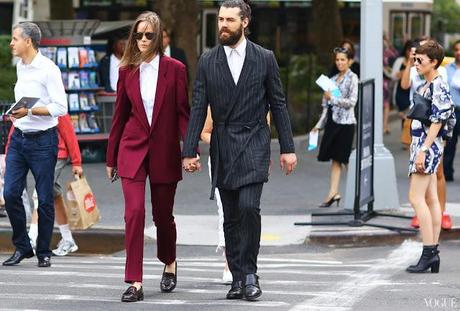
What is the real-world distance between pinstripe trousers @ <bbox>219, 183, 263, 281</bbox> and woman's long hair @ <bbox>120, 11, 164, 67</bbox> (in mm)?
1027

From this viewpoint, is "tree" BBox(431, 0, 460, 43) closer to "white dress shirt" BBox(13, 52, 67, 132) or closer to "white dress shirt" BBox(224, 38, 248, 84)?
"white dress shirt" BBox(13, 52, 67, 132)

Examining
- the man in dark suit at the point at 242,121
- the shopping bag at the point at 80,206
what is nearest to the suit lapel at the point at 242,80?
the man in dark suit at the point at 242,121

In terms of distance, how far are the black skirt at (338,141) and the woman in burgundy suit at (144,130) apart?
5457mm

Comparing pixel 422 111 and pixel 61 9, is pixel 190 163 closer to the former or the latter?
pixel 422 111

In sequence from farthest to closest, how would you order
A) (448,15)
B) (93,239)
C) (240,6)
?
(448,15) < (93,239) < (240,6)

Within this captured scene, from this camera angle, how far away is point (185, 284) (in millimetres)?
9484

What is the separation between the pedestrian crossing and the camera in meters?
8.49

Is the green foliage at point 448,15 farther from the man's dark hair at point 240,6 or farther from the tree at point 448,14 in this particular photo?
the man's dark hair at point 240,6

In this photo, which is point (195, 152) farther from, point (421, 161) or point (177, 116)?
point (421, 161)

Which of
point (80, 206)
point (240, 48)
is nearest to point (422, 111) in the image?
point (240, 48)

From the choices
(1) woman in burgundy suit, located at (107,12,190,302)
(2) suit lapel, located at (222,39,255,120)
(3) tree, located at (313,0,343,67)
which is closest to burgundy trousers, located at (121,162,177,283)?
(1) woman in burgundy suit, located at (107,12,190,302)

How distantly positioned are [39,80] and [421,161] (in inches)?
120

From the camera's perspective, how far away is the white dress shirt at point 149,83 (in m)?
8.70

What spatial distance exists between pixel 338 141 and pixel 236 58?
5.79 m
